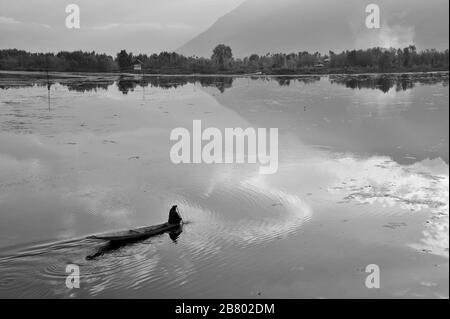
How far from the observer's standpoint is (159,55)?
13450cm

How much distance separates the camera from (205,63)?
131000 mm

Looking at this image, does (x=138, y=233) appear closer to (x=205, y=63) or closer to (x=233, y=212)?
(x=233, y=212)

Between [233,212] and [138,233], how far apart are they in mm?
4082

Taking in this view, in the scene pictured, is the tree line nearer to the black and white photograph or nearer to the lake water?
the black and white photograph

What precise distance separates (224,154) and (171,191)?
6980 mm

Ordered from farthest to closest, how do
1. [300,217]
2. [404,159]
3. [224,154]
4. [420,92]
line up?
1. [420,92]
2. [224,154]
3. [404,159]
4. [300,217]

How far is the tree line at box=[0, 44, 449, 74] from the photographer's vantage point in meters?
114

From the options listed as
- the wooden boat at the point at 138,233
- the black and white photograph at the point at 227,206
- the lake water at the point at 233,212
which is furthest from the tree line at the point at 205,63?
the wooden boat at the point at 138,233

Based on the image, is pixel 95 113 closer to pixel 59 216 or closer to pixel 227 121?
pixel 227 121

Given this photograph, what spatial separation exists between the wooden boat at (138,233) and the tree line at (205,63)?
99299mm

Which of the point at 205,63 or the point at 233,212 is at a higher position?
the point at 205,63

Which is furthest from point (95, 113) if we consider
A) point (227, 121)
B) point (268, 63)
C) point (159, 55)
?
point (268, 63)

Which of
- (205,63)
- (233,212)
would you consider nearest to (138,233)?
(233,212)

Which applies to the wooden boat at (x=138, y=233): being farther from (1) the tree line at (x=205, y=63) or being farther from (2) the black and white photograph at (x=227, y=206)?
(1) the tree line at (x=205, y=63)
